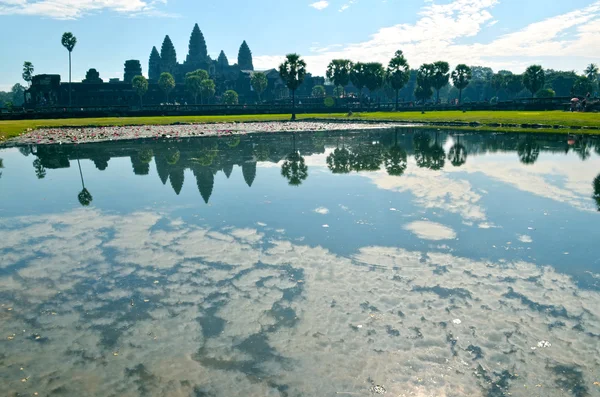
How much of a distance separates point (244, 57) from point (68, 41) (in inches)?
3819

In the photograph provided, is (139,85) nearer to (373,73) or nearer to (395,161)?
(373,73)

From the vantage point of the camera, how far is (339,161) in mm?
21203

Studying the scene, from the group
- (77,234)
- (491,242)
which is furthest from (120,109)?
(491,242)

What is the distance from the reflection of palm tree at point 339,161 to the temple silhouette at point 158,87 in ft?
228

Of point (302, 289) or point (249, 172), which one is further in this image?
point (249, 172)

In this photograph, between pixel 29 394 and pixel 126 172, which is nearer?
pixel 29 394

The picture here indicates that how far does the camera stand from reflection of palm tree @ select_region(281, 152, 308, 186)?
1641 centimetres

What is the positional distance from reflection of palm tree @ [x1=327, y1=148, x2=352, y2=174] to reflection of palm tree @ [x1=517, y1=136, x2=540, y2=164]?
8.42 meters

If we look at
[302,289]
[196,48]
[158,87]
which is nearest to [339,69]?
[158,87]

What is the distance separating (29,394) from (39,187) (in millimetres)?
12913

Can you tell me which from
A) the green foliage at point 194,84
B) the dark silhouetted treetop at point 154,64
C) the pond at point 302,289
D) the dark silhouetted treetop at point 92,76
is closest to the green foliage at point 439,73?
the green foliage at point 194,84

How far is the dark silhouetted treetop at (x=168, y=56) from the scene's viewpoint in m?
177

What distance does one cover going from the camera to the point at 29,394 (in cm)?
474

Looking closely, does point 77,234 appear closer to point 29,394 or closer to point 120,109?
point 29,394
